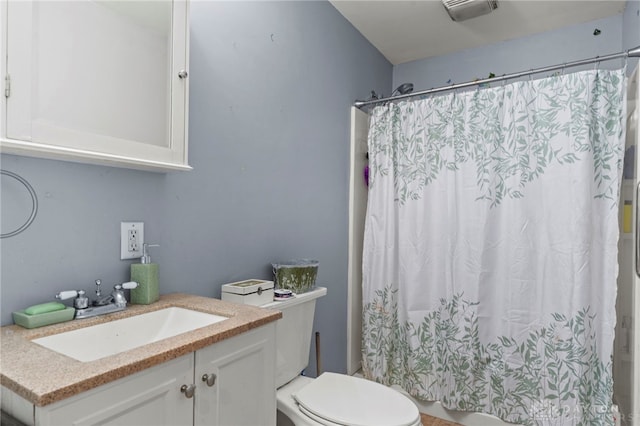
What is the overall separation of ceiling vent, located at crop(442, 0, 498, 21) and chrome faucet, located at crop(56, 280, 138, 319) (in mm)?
2136

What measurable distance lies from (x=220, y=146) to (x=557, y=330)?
1822 millimetres

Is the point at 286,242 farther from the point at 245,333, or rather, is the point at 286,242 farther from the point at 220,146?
the point at 245,333

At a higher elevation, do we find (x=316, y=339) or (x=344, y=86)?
(x=344, y=86)

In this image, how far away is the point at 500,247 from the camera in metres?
2.03

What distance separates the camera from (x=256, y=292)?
4.74 ft

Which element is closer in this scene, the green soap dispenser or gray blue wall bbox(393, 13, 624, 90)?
the green soap dispenser

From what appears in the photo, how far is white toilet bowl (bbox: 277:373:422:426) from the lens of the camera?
1.33 metres

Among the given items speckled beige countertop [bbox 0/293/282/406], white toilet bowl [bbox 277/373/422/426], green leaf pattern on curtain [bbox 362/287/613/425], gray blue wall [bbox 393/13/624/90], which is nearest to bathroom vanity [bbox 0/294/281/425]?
speckled beige countertop [bbox 0/293/282/406]

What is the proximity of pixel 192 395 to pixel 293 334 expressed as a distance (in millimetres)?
809

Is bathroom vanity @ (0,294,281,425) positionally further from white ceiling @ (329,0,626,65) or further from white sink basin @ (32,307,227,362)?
white ceiling @ (329,0,626,65)

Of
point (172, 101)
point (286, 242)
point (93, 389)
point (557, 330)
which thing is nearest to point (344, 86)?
point (286, 242)

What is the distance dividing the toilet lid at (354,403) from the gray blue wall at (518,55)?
2238 millimetres

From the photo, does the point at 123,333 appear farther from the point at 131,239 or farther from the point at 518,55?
the point at 518,55

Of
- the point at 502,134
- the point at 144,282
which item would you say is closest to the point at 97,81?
the point at 144,282
